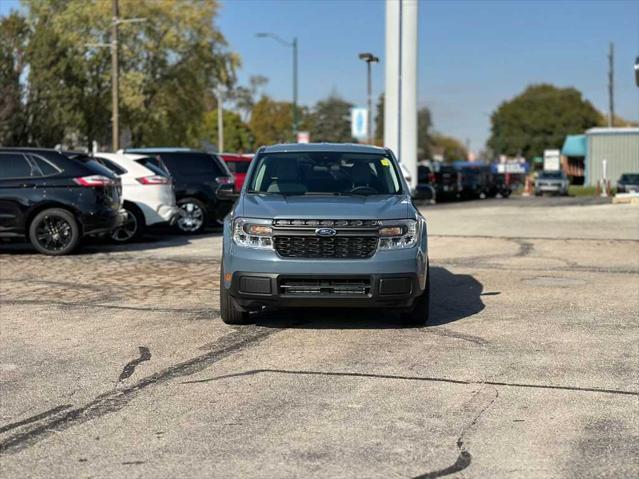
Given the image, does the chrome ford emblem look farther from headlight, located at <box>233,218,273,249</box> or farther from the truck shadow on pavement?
the truck shadow on pavement

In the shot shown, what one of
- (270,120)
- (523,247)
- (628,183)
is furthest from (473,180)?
(270,120)

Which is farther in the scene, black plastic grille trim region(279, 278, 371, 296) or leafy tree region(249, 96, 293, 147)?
leafy tree region(249, 96, 293, 147)

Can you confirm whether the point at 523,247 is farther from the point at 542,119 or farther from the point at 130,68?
the point at 542,119

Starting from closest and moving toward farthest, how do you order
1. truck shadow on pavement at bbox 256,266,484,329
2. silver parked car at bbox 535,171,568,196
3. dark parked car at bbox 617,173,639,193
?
truck shadow on pavement at bbox 256,266,484,329 < dark parked car at bbox 617,173,639,193 < silver parked car at bbox 535,171,568,196

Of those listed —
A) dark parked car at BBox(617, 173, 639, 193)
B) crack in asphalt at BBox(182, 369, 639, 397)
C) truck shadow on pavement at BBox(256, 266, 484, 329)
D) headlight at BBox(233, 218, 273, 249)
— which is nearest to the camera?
crack in asphalt at BBox(182, 369, 639, 397)

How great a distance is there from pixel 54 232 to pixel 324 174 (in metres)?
6.61

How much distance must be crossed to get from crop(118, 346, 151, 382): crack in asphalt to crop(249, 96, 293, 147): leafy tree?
82.9 metres

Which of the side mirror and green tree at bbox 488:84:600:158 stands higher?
green tree at bbox 488:84:600:158

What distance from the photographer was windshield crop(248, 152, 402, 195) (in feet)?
28.5

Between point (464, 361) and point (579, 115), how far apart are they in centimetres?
10785

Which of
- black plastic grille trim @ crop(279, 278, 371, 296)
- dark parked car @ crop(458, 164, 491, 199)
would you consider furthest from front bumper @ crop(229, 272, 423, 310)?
dark parked car @ crop(458, 164, 491, 199)

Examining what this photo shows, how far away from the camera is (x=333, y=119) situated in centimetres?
11606

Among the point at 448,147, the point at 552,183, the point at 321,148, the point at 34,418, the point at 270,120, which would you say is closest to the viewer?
the point at 34,418

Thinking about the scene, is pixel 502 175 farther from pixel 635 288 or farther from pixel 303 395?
pixel 303 395
